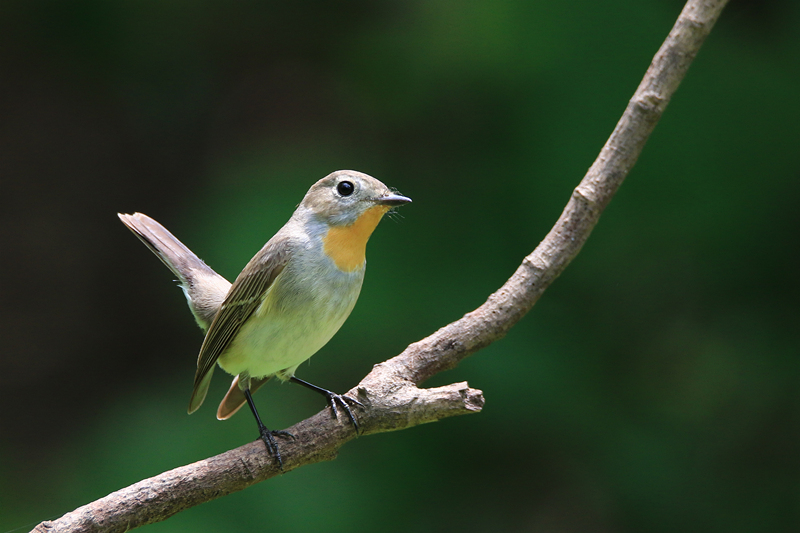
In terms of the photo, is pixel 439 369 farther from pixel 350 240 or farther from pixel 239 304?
pixel 239 304

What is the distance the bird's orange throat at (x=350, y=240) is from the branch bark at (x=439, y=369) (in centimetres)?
42

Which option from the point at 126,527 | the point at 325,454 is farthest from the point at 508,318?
the point at 126,527

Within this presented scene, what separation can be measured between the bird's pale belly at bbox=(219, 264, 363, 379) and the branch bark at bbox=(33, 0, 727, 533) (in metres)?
0.26

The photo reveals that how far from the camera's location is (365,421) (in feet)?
7.82

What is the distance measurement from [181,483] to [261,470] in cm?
27

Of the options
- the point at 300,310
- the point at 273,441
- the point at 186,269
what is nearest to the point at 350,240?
the point at 300,310

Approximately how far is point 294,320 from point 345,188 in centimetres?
55

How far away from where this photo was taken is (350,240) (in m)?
2.57

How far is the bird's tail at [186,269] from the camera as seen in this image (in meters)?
3.15

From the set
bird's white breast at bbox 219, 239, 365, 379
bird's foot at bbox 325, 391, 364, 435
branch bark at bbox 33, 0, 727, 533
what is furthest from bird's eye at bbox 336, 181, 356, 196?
bird's foot at bbox 325, 391, 364, 435

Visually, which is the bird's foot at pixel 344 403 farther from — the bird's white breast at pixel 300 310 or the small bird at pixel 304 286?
the bird's white breast at pixel 300 310

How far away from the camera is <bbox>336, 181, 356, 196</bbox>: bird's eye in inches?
102

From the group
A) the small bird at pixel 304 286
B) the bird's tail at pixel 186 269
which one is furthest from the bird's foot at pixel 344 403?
the bird's tail at pixel 186 269

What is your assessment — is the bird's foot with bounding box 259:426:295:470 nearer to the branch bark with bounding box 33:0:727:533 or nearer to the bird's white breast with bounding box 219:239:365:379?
the branch bark with bounding box 33:0:727:533
